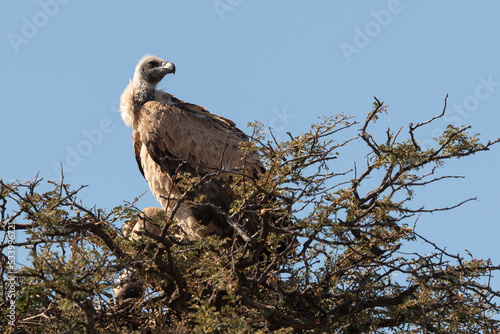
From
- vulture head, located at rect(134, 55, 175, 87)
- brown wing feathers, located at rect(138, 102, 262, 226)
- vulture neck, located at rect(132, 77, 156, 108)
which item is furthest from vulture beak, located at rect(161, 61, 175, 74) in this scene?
brown wing feathers, located at rect(138, 102, 262, 226)

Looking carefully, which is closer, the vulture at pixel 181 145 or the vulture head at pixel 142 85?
the vulture at pixel 181 145

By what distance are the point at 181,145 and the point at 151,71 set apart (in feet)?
5.00

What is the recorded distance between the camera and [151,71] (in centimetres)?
927

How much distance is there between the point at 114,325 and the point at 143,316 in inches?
10.1

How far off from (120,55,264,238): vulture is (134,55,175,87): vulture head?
0.16 meters

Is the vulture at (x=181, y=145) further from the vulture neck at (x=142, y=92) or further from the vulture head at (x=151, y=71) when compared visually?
the vulture head at (x=151, y=71)

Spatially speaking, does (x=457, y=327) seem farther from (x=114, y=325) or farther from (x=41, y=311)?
(x=41, y=311)

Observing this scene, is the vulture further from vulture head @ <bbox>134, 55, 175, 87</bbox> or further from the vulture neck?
vulture head @ <bbox>134, 55, 175, 87</bbox>

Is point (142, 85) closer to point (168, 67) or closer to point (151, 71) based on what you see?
point (151, 71)

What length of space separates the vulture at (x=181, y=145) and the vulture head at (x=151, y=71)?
16 centimetres

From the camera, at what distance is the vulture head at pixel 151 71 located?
9.22 metres

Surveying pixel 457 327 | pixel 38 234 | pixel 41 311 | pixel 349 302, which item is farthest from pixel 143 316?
pixel 457 327

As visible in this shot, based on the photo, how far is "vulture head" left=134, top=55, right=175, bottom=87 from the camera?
922cm

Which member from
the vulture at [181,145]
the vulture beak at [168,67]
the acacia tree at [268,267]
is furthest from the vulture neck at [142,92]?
the acacia tree at [268,267]
